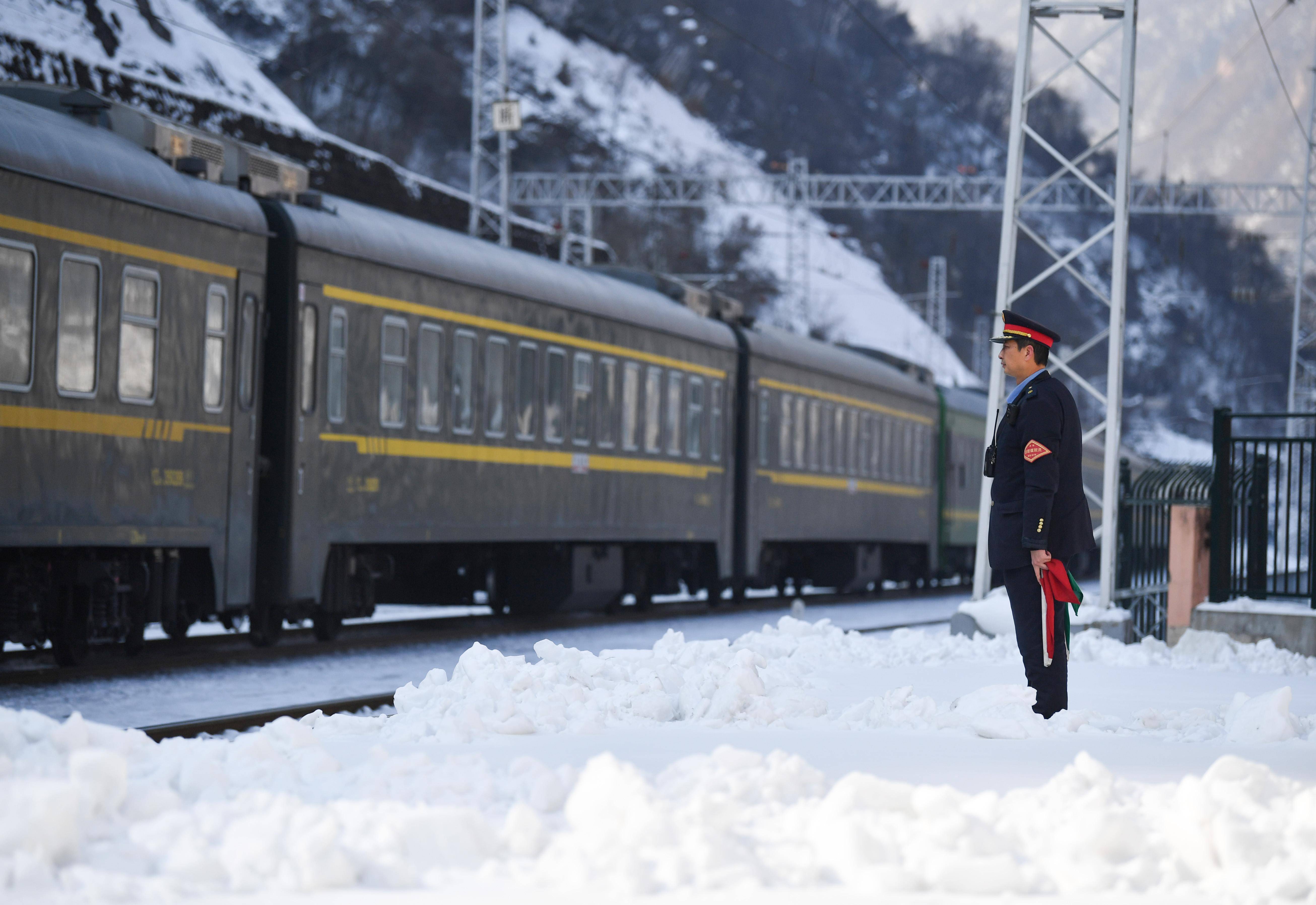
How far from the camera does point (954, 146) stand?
446 ft

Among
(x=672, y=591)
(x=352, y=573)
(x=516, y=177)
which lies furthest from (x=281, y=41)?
(x=352, y=573)

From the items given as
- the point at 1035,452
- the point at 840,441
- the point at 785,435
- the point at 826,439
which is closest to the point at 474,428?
the point at 785,435

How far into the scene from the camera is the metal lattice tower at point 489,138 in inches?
1308

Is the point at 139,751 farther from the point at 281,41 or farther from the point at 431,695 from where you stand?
the point at 281,41

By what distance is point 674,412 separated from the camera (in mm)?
20953

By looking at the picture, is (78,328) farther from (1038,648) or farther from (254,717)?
(1038,648)

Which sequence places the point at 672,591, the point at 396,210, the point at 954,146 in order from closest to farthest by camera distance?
1. the point at 672,591
2. the point at 396,210
3. the point at 954,146

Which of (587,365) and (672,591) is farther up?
(587,365)

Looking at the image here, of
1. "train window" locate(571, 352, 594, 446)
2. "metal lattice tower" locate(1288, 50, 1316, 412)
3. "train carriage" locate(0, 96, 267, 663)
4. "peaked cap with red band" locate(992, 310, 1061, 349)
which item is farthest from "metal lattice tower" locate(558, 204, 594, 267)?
"metal lattice tower" locate(1288, 50, 1316, 412)

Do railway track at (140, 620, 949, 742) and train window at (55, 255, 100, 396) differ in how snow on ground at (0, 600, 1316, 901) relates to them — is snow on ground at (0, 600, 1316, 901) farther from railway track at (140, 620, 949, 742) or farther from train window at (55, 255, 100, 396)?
train window at (55, 255, 100, 396)

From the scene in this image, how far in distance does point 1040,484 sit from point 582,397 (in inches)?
432

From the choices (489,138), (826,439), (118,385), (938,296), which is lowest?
(118,385)

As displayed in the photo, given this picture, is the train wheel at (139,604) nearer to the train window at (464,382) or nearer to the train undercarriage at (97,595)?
the train undercarriage at (97,595)

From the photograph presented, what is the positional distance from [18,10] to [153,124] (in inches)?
1261
